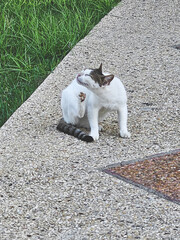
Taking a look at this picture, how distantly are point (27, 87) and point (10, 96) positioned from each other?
0.86ft

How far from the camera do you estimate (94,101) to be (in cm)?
459

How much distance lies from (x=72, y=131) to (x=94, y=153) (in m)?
0.46

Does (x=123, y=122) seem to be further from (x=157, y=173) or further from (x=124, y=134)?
(x=157, y=173)

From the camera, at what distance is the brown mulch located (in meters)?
3.73

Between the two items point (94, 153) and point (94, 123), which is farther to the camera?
point (94, 123)

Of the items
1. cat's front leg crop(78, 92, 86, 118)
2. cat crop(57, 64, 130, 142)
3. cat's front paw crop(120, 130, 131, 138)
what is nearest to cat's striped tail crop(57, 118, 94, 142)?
cat crop(57, 64, 130, 142)

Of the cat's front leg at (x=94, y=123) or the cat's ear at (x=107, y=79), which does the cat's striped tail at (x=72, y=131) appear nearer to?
the cat's front leg at (x=94, y=123)

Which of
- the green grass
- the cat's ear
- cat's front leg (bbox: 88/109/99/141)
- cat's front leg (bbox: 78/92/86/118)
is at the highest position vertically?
the cat's ear

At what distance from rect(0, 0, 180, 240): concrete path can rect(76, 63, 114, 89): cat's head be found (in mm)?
566

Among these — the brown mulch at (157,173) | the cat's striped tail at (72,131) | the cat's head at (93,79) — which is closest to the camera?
the brown mulch at (157,173)

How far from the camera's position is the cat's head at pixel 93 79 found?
4434mm

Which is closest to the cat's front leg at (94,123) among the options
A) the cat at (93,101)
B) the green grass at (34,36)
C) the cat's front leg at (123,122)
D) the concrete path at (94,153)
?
the cat at (93,101)

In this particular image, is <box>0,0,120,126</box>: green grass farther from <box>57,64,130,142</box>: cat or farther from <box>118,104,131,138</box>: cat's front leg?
<box>118,104,131,138</box>: cat's front leg

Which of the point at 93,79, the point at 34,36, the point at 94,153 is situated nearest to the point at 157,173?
the point at 94,153
